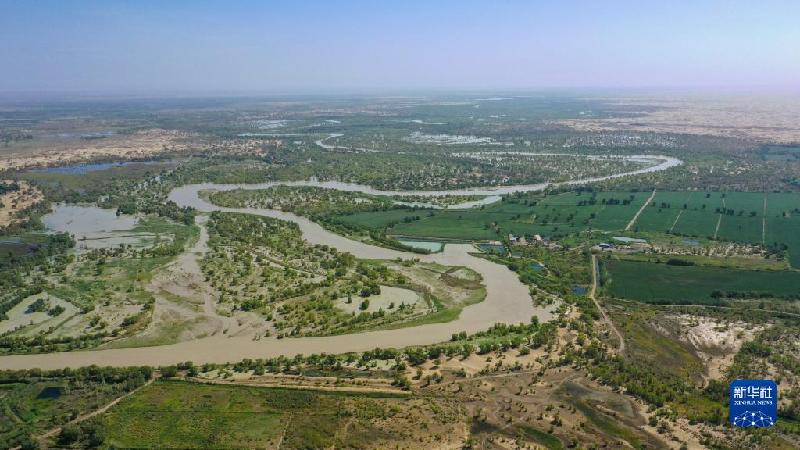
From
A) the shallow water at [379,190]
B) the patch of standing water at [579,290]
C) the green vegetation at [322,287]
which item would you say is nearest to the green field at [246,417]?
the green vegetation at [322,287]

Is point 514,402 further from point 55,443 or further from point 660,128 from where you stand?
point 660,128

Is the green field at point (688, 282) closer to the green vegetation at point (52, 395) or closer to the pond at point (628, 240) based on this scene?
the pond at point (628, 240)

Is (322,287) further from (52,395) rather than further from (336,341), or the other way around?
(52,395)

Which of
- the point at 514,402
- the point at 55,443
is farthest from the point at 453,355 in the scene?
the point at 55,443

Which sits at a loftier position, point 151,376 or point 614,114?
point 614,114

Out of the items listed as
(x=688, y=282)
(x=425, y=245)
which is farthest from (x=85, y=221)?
(x=688, y=282)

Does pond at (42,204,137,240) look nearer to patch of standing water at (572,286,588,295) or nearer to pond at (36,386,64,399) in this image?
pond at (36,386,64,399)
